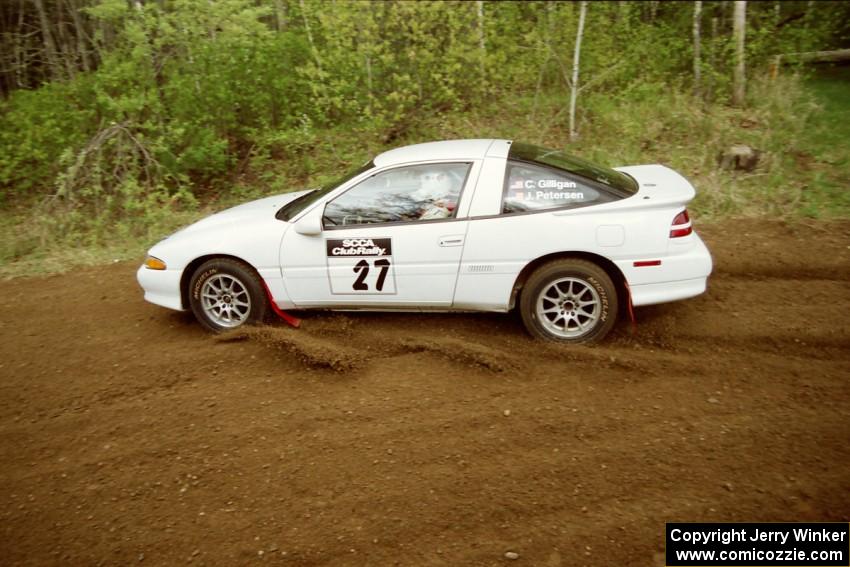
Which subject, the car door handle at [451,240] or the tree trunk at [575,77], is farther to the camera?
the tree trunk at [575,77]

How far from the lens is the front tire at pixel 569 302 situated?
451cm

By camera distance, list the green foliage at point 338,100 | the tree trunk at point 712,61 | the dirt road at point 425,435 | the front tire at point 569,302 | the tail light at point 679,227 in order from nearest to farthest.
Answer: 1. the dirt road at point 425,435
2. the tail light at point 679,227
3. the front tire at point 569,302
4. the green foliage at point 338,100
5. the tree trunk at point 712,61

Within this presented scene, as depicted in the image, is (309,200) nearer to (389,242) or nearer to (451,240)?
(389,242)

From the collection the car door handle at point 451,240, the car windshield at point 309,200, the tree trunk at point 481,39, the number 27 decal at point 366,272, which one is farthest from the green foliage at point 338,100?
the car door handle at point 451,240

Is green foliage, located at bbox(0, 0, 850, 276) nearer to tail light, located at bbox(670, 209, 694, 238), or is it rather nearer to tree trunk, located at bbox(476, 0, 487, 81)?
tree trunk, located at bbox(476, 0, 487, 81)

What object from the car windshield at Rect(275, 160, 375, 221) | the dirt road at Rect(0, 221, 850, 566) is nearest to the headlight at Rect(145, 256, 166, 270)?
the dirt road at Rect(0, 221, 850, 566)

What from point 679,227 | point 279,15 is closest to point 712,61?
point 679,227

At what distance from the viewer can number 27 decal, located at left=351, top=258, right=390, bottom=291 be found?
473cm

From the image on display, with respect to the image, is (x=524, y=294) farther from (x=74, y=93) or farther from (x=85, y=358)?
(x=74, y=93)

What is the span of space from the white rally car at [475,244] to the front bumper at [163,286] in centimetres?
6

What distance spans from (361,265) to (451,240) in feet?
2.50

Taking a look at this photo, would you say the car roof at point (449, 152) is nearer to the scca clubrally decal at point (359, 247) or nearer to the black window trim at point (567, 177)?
the black window trim at point (567, 177)

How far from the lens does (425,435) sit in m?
3.77

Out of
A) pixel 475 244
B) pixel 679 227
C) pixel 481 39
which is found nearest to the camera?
pixel 679 227
